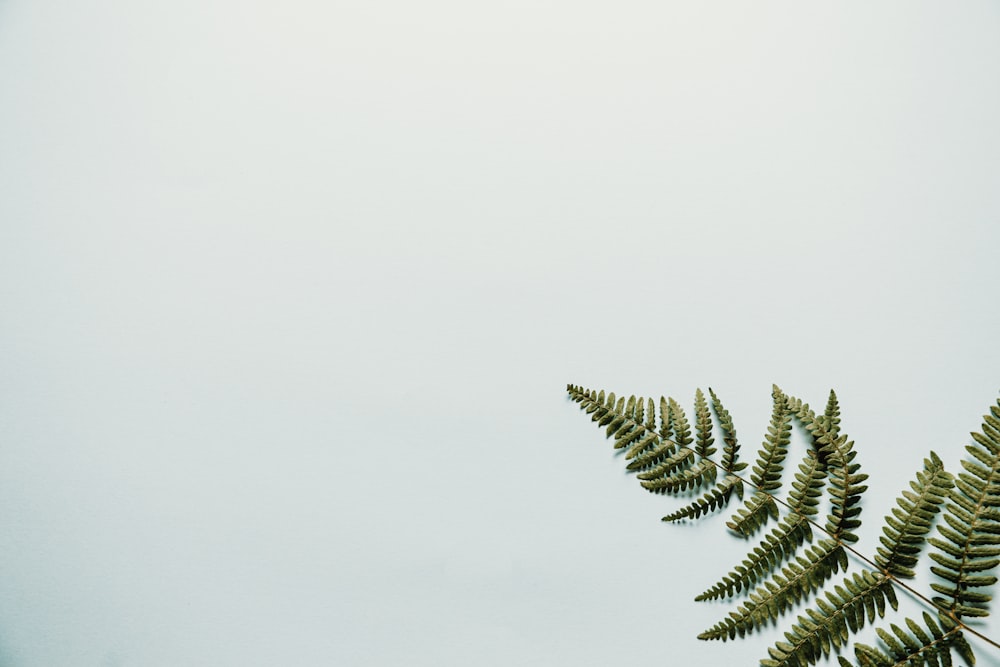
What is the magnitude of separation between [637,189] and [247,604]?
1.37 m

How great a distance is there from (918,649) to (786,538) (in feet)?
1.00

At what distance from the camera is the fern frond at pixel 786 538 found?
1346 mm

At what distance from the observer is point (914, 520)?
1.29m

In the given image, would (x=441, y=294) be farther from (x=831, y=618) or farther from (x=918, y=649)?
(x=918, y=649)

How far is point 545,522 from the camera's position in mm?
1496

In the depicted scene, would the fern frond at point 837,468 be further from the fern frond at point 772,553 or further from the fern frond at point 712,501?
the fern frond at point 712,501

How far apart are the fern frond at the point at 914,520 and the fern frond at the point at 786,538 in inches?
5.6

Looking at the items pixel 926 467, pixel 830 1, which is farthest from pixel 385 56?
pixel 926 467

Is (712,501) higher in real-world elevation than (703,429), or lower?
lower

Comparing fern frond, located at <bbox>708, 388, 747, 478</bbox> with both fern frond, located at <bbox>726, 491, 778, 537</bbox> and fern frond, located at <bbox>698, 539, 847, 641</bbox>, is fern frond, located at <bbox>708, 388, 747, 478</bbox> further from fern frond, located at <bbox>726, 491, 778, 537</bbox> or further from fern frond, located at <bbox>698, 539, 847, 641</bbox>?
fern frond, located at <bbox>698, 539, 847, 641</bbox>

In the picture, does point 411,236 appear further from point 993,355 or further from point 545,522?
point 993,355

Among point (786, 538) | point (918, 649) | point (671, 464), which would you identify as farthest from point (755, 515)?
point (918, 649)

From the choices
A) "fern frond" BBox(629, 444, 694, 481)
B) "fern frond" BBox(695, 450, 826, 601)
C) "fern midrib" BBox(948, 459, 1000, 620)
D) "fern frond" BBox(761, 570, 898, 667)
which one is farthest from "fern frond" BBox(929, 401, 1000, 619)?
"fern frond" BBox(629, 444, 694, 481)

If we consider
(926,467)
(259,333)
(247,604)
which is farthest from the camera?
(259,333)
